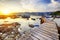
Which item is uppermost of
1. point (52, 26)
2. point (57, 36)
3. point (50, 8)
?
point (50, 8)

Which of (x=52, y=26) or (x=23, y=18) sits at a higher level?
(x=23, y=18)

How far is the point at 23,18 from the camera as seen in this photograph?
2.11m

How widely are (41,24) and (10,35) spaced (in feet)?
1.77

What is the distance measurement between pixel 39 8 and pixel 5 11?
1.93 ft

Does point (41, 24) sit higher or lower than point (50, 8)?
lower

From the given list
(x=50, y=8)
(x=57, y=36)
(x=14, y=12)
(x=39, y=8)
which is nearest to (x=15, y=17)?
(x=14, y=12)

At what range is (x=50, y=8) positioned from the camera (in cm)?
210

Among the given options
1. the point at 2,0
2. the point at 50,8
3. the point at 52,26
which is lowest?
the point at 52,26

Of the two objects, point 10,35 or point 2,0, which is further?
point 2,0

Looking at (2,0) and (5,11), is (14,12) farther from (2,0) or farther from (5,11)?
(2,0)

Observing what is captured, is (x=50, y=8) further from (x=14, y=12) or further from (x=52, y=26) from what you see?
(x=14, y=12)

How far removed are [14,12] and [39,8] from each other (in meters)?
0.43

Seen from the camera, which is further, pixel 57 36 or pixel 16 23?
pixel 16 23

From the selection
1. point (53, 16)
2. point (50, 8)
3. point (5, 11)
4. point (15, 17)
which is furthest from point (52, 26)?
point (5, 11)
